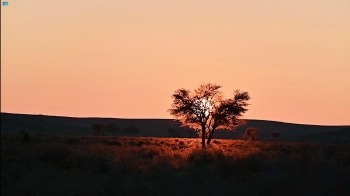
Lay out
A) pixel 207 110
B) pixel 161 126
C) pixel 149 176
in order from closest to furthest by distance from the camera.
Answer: pixel 149 176 < pixel 207 110 < pixel 161 126

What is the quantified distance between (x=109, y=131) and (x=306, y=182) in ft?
436

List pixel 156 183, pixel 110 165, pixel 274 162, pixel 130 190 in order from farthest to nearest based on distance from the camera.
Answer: pixel 274 162 < pixel 110 165 < pixel 156 183 < pixel 130 190

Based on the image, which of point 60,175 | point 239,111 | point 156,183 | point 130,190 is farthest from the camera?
point 239,111

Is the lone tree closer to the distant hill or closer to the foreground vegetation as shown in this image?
the foreground vegetation

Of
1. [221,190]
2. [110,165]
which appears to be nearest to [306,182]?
[221,190]

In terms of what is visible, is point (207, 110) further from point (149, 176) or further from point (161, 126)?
point (161, 126)

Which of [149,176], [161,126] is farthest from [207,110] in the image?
[161,126]

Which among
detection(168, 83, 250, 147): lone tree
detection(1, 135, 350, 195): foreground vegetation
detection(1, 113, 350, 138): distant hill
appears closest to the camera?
detection(1, 135, 350, 195): foreground vegetation

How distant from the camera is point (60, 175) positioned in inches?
869

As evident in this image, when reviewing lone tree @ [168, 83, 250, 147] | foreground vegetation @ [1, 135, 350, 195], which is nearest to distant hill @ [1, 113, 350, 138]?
lone tree @ [168, 83, 250, 147]

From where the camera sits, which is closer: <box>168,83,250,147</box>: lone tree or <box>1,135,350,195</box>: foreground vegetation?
<box>1,135,350,195</box>: foreground vegetation

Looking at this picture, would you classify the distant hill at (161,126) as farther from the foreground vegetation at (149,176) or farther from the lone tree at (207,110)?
the foreground vegetation at (149,176)

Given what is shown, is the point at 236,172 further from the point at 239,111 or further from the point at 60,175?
the point at 239,111

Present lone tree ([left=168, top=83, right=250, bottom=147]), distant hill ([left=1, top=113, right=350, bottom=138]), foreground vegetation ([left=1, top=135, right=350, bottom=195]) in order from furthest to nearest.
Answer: distant hill ([left=1, top=113, right=350, bottom=138]), lone tree ([left=168, top=83, right=250, bottom=147]), foreground vegetation ([left=1, top=135, right=350, bottom=195])
